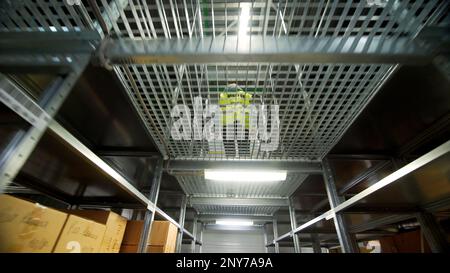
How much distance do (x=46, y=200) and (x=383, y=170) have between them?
312 cm

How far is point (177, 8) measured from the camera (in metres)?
0.68

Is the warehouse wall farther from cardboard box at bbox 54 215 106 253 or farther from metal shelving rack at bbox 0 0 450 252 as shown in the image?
metal shelving rack at bbox 0 0 450 252

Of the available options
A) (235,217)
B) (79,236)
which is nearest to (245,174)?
(79,236)

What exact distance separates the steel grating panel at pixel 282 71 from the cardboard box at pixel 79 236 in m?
0.64

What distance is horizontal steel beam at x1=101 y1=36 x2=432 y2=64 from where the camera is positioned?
0.65m

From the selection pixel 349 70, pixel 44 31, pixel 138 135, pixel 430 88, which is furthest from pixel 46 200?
pixel 430 88

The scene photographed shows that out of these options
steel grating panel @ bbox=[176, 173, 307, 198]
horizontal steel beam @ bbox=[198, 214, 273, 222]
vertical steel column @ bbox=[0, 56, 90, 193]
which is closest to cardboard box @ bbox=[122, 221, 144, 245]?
steel grating panel @ bbox=[176, 173, 307, 198]

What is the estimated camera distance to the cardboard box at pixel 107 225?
122cm

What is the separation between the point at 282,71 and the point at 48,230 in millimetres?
1271

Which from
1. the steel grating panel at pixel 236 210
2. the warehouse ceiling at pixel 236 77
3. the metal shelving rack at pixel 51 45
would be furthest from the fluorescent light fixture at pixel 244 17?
the steel grating panel at pixel 236 210

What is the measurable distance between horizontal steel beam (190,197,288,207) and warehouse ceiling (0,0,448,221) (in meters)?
1.41

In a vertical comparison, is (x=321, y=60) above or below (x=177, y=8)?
below

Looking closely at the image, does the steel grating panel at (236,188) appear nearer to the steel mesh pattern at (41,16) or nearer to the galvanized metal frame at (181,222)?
the galvanized metal frame at (181,222)
